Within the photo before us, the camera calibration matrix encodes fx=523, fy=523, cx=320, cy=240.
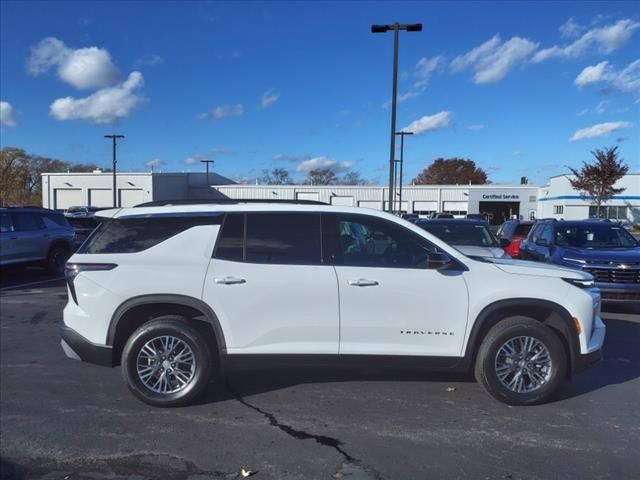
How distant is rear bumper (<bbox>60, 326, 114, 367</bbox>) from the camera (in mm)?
4766

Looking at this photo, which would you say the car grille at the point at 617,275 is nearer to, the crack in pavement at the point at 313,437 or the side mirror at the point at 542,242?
the side mirror at the point at 542,242

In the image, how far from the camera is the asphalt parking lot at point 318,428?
373 cm

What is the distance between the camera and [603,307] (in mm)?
10109

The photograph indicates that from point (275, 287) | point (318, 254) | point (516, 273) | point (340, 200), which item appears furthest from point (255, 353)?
point (340, 200)

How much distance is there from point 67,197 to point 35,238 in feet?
200

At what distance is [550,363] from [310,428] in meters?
2.26

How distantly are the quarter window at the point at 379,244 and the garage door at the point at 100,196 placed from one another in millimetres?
68054

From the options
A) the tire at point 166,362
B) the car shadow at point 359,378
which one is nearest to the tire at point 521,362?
the car shadow at point 359,378

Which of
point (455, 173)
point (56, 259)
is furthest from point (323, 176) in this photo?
point (56, 259)

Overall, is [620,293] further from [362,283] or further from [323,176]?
[323,176]

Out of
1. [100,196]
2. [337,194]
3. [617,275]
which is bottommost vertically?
[617,275]

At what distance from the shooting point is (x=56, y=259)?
568 inches

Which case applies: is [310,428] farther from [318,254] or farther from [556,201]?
[556,201]

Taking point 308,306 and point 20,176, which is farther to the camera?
point 20,176
